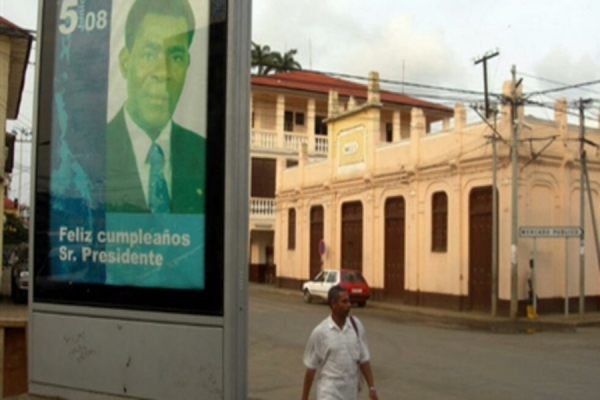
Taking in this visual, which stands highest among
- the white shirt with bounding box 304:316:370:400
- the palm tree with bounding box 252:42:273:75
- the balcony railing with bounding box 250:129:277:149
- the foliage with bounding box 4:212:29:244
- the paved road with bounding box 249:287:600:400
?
the palm tree with bounding box 252:42:273:75

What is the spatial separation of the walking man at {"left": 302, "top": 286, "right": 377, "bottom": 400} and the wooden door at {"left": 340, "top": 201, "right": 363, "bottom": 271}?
29776 mm

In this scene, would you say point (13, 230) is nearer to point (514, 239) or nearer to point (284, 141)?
point (284, 141)

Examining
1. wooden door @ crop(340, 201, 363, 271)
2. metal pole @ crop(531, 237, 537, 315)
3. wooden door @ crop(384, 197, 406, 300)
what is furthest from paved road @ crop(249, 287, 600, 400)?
wooden door @ crop(340, 201, 363, 271)

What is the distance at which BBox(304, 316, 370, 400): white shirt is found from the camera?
5.62 meters

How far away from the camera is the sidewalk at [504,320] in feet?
74.9

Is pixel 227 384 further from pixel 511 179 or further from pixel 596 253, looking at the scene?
pixel 596 253

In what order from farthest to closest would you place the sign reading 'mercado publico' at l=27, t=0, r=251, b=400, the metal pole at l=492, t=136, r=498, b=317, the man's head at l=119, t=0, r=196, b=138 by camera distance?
the metal pole at l=492, t=136, r=498, b=317, the man's head at l=119, t=0, r=196, b=138, the sign reading 'mercado publico' at l=27, t=0, r=251, b=400

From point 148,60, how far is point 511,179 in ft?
69.4

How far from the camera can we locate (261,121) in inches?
1890

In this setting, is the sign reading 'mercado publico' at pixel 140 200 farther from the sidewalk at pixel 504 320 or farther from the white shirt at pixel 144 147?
the sidewalk at pixel 504 320

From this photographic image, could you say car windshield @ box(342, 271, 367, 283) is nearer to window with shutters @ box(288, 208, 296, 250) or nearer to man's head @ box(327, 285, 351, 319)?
window with shutters @ box(288, 208, 296, 250)

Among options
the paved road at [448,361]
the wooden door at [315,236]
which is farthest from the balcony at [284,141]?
the paved road at [448,361]

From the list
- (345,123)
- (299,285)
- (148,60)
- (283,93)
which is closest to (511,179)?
(345,123)

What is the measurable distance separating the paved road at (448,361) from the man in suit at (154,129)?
457 centimetres
